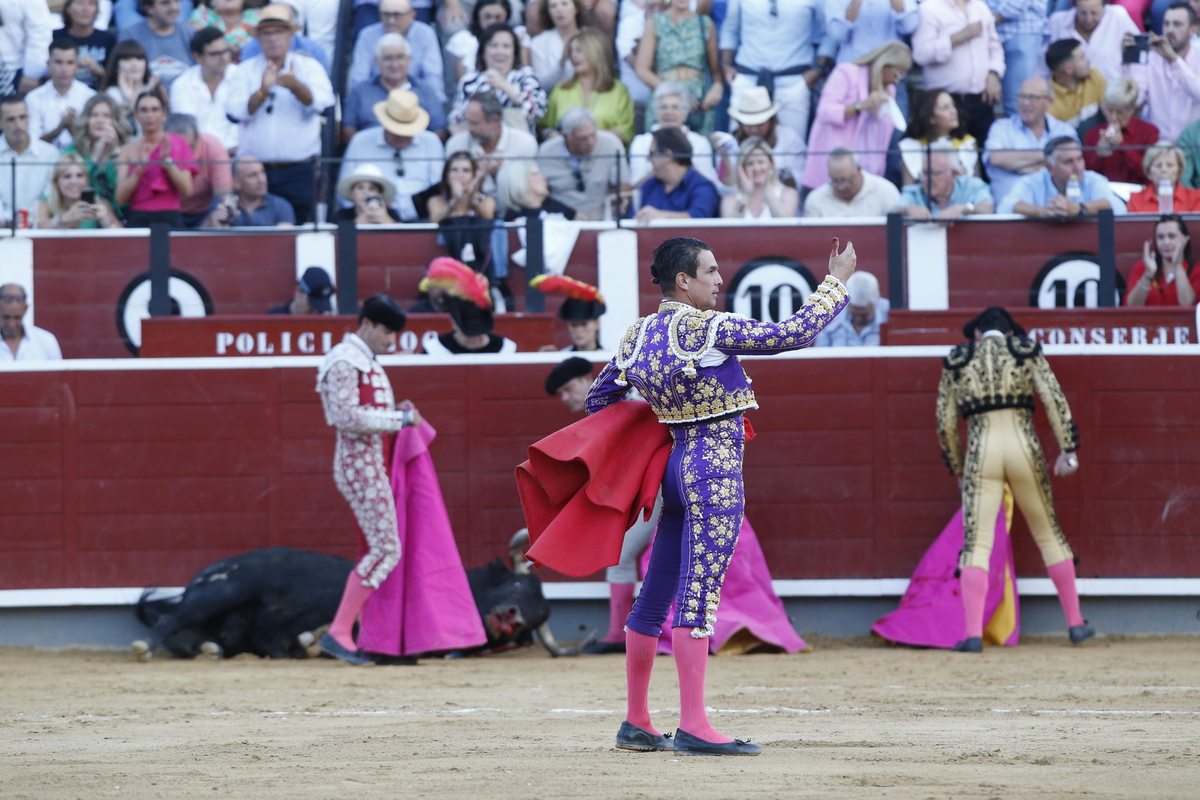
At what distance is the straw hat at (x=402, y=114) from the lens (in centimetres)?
874

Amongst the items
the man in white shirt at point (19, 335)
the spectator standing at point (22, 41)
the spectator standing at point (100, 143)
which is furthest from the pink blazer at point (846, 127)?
the spectator standing at point (22, 41)

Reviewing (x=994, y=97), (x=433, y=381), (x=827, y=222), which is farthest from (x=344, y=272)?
(x=994, y=97)

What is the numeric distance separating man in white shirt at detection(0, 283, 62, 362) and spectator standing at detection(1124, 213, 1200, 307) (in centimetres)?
553

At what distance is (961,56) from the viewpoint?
9.22 metres

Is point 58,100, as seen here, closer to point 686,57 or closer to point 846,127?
point 686,57

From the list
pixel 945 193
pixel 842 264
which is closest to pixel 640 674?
pixel 842 264

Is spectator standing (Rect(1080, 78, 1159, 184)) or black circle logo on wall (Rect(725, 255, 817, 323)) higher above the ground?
spectator standing (Rect(1080, 78, 1159, 184))

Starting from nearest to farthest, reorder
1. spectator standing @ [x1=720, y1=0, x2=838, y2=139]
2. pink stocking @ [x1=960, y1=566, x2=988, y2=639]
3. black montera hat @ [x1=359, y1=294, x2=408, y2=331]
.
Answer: black montera hat @ [x1=359, y1=294, x2=408, y2=331], pink stocking @ [x1=960, y1=566, x2=988, y2=639], spectator standing @ [x1=720, y1=0, x2=838, y2=139]

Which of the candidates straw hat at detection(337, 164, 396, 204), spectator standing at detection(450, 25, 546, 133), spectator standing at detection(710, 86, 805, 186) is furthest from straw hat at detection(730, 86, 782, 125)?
straw hat at detection(337, 164, 396, 204)

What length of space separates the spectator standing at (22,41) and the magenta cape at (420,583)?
4.01 metres

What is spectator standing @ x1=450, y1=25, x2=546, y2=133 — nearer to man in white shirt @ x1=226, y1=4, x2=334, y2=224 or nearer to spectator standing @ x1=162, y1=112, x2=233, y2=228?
man in white shirt @ x1=226, y1=4, x2=334, y2=224

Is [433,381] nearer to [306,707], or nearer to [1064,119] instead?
[306,707]

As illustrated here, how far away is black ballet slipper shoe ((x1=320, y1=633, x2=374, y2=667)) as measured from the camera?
6.97 m

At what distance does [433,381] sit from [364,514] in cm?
120
